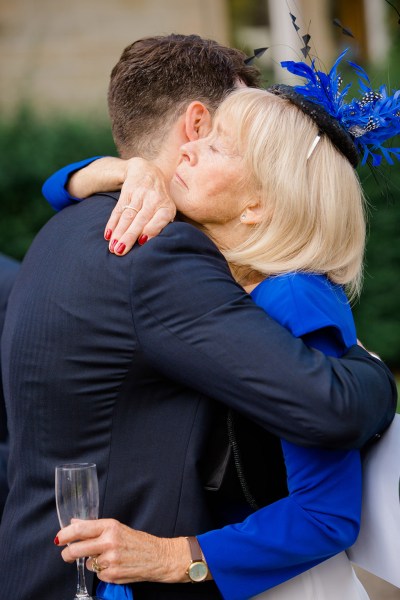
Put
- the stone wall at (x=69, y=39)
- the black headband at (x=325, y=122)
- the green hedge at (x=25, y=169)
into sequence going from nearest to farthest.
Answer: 1. the black headband at (x=325, y=122)
2. the green hedge at (x=25, y=169)
3. the stone wall at (x=69, y=39)

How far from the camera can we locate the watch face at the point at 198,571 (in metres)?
2.15

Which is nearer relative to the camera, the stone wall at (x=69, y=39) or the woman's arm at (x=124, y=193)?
the woman's arm at (x=124, y=193)

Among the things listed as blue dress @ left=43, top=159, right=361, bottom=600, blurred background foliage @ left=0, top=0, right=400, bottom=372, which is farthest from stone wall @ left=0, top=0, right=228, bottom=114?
blue dress @ left=43, top=159, right=361, bottom=600

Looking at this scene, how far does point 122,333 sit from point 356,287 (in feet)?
2.55

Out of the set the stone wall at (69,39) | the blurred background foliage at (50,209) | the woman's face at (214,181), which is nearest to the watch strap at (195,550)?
the woman's face at (214,181)

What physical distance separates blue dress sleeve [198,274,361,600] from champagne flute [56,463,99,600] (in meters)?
0.28

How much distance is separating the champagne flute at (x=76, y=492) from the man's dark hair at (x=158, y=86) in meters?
1.09

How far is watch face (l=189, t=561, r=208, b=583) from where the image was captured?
7.05 feet

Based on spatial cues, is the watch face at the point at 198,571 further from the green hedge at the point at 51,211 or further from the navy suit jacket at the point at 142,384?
the green hedge at the point at 51,211

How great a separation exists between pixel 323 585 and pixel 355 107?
124cm

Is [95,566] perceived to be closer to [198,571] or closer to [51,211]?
[198,571]

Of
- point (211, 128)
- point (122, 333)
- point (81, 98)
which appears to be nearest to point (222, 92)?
point (211, 128)

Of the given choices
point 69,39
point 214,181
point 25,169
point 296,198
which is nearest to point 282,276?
point 296,198

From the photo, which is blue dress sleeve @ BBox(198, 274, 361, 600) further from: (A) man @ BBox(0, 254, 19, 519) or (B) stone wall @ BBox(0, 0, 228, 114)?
(B) stone wall @ BBox(0, 0, 228, 114)
